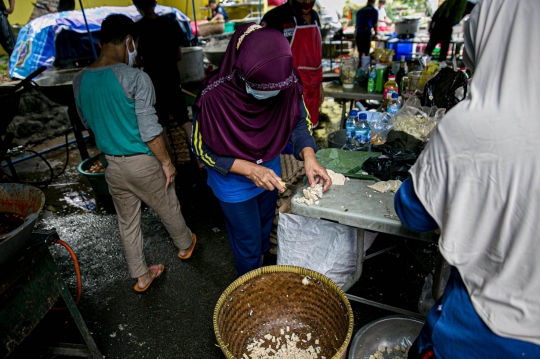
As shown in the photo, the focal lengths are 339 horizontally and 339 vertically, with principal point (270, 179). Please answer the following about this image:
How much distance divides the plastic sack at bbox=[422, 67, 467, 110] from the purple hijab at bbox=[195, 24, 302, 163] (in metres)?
1.51

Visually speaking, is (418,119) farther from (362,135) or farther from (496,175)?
(496,175)

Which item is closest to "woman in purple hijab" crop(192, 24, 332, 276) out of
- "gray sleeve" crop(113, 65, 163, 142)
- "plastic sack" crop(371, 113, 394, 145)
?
"gray sleeve" crop(113, 65, 163, 142)

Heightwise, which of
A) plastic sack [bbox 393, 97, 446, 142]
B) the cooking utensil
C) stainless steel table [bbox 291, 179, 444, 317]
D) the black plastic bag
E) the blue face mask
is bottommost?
the cooking utensil

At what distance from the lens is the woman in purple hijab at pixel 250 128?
168cm

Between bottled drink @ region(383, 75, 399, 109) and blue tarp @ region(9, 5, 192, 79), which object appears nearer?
bottled drink @ region(383, 75, 399, 109)

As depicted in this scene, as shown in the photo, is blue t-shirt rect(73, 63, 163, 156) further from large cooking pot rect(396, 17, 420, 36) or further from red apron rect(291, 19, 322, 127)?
large cooking pot rect(396, 17, 420, 36)

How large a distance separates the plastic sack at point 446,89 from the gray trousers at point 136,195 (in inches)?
94.8

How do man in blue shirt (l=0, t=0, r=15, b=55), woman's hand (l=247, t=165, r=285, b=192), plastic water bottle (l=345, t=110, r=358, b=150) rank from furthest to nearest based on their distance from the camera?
man in blue shirt (l=0, t=0, r=15, b=55) → plastic water bottle (l=345, t=110, r=358, b=150) → woman's hand (l=247, t=165, r=285, b=192)

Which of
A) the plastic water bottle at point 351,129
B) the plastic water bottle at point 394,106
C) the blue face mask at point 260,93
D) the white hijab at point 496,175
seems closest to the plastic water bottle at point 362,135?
the plastic water bottle at point 351,129

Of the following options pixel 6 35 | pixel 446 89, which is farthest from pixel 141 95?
pixel 6 35

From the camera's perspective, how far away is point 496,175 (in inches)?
35.2

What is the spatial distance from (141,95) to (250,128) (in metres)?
0.91

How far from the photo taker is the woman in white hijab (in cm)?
85

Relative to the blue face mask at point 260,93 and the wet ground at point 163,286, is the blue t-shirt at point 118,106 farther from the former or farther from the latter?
the wet ground at point 163,286
